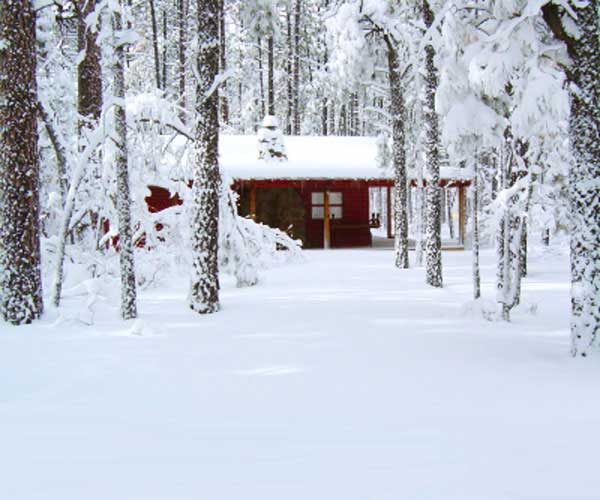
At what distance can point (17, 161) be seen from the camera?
30.3 feet

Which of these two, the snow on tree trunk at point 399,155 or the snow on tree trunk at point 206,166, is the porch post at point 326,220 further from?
the snow on tree trunk at point 206,166

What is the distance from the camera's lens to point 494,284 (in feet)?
51.2

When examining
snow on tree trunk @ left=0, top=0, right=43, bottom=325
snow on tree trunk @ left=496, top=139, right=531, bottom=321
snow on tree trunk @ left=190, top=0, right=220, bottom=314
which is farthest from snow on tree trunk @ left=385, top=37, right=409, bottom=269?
snow on tree trunk @ left=0, top=0, right=43, bottom=325

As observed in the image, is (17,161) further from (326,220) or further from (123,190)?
(326,220)

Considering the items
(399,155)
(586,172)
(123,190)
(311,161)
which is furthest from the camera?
(311,161)

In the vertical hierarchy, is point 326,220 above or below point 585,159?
below

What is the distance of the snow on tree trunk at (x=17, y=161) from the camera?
9.20 meters

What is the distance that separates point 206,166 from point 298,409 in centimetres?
630

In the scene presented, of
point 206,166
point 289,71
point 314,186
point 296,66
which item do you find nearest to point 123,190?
point 206,166

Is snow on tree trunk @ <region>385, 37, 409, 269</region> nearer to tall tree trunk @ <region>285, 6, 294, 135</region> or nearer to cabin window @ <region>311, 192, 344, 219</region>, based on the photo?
cabin window @ <region>311, 192, 344, 219</region>

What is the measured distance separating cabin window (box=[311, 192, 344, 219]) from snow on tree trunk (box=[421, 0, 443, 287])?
13.9 metres

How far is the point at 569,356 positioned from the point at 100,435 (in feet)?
18.6

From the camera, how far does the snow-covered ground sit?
3.96 metres

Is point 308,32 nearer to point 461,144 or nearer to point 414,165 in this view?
point 414,165
